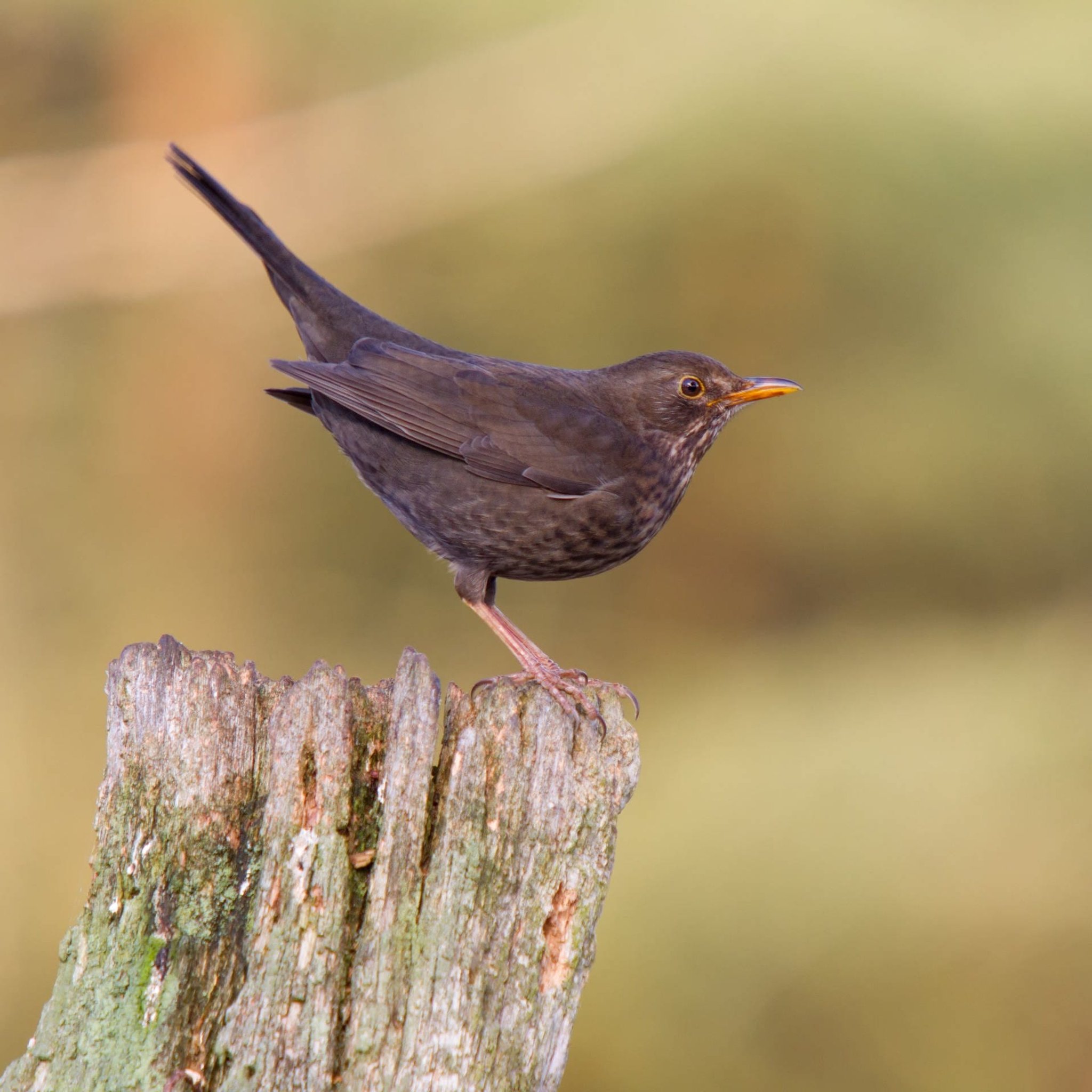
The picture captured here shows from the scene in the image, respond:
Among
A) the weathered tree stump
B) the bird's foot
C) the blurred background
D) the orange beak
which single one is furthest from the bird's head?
the blurred background

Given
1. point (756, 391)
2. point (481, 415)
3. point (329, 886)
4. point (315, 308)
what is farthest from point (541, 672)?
point (315, 308)

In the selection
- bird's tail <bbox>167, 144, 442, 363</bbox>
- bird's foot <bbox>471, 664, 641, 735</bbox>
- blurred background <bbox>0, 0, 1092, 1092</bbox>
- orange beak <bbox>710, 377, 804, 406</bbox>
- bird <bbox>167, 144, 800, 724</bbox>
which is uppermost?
blurred background <bbox>0, 0, 1092, 1092</bbox>

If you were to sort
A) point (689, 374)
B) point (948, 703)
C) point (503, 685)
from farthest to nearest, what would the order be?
point (948, 703) < point (689, 374) < point (503, 685)

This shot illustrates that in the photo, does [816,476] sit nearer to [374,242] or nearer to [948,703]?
[948,703]

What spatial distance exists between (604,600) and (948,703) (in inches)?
107

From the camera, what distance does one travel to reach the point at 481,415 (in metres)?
4.77

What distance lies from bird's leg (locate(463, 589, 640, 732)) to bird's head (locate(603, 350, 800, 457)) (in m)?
0.95

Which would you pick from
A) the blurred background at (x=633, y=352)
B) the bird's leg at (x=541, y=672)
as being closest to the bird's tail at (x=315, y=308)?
the bird's leg at (x=541, y=672)

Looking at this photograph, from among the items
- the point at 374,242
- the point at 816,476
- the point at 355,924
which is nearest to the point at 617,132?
the point at 374,242

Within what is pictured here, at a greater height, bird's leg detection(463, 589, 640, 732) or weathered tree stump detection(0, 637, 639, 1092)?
bird's leg detection(463, 589, 640, 732)

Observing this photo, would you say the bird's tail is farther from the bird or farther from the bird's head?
the bird's head

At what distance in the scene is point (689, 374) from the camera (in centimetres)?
497

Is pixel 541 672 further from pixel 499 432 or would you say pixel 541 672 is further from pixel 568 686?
pixel 499 432

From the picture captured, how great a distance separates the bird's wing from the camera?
4.60 metres
